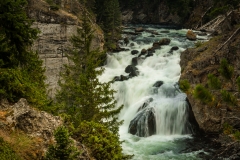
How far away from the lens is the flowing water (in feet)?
71.9

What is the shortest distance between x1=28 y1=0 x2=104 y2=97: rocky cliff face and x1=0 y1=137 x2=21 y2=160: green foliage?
23786 mm

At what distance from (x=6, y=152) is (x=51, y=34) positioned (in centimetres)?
2570

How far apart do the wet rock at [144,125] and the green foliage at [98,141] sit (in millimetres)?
14140

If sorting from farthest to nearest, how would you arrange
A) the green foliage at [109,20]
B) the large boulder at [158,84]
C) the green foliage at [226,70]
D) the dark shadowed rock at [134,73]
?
the green foliage at [109,20]
the dark shadowed rock at [134,73]
the large boulder at [158,84]
the green foliage at [226,70]

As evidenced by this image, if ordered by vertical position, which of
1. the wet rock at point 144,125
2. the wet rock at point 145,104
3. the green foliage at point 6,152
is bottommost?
the wet rock at point 144,125

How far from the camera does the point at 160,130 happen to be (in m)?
24.9

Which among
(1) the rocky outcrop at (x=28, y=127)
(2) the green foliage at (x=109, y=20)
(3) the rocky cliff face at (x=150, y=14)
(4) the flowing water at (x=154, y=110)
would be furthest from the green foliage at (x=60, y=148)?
(3) the rocky cliff face at (x=150, y=14)

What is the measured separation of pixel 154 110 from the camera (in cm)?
2592

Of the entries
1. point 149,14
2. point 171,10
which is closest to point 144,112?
point 171,10

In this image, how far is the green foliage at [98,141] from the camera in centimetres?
987

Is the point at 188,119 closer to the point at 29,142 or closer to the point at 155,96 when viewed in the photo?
the point at 155,96

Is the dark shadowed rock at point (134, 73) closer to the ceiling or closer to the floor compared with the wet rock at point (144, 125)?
closer to the ceiling

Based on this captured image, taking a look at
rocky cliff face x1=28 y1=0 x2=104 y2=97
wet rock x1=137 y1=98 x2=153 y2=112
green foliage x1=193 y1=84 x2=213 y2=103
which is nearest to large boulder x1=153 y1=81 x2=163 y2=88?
wet rock x1=137 y1=98 x2=153 y2=112

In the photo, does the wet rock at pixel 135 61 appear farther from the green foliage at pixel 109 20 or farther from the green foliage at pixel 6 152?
the green foliage at pixel 6 152
